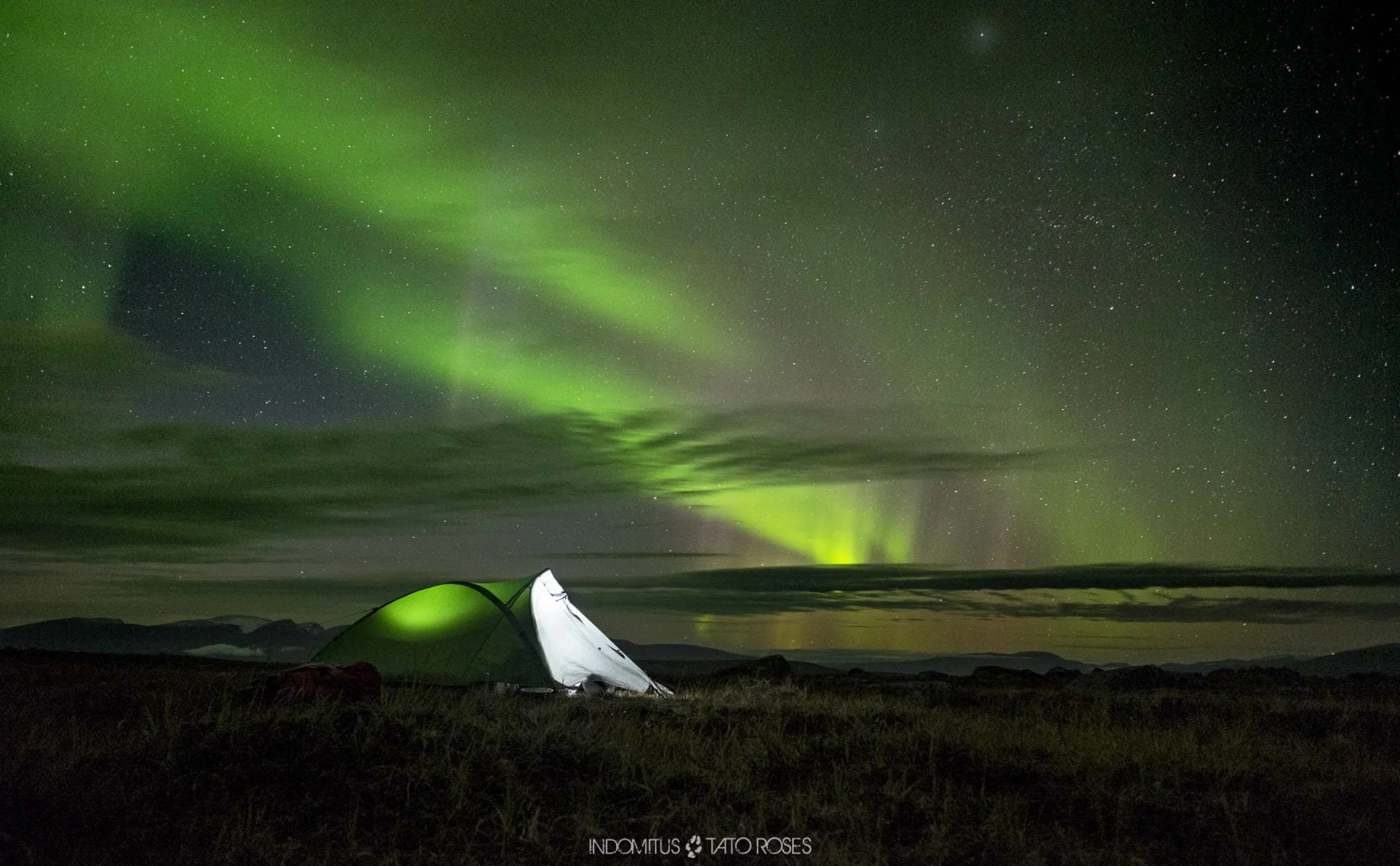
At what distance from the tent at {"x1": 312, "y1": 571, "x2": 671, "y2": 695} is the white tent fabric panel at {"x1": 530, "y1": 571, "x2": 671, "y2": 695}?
0.02m

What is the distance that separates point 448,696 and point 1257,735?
10807 millimetres

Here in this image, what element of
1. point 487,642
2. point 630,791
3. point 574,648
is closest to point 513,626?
point 487,642

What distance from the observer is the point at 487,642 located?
15.7 m

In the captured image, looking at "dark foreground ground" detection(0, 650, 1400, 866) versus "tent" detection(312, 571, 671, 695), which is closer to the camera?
"dark foreground ground" detection(0, 650, 1400, 866)

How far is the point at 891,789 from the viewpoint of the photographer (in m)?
7.98

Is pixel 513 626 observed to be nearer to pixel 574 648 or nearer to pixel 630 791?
pixel 574 648

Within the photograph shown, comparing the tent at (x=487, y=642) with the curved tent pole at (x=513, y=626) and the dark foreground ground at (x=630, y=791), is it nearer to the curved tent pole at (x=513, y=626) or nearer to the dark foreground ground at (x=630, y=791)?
the curved tent pole at (x=513, y=626)

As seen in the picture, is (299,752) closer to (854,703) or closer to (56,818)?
(56,818)

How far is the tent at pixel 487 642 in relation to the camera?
15484 millimetres

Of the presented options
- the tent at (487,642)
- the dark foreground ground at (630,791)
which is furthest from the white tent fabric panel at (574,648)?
the dark foreground ground at (630,791)


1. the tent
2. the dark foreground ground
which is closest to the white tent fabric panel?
the tent

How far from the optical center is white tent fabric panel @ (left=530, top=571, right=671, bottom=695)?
15.8 metres

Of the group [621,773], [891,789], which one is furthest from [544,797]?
[891,789]

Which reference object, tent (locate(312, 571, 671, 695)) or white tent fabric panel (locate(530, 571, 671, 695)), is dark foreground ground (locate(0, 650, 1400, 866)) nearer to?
tent (locate(312, 571, 671, 695))
